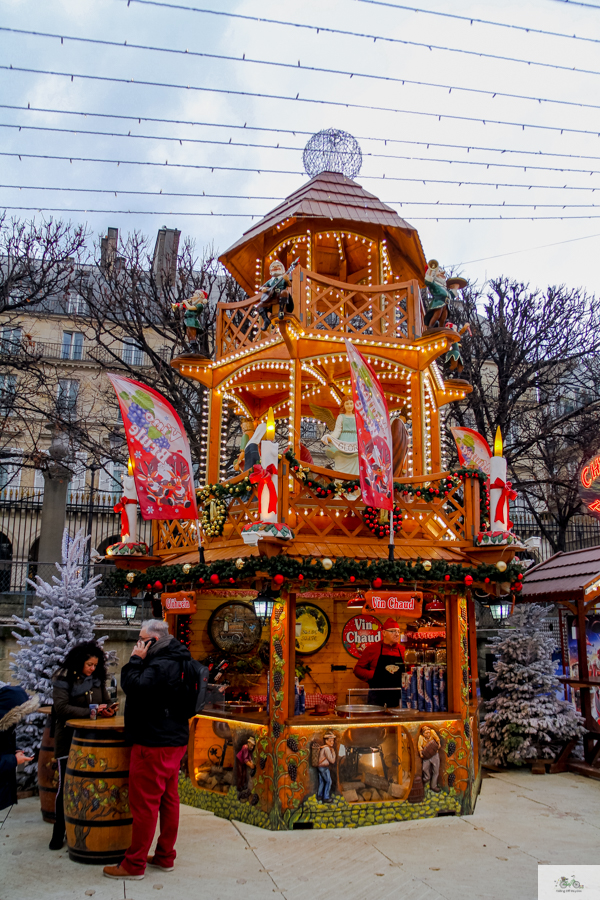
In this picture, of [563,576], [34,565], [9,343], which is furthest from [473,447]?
[9,343]

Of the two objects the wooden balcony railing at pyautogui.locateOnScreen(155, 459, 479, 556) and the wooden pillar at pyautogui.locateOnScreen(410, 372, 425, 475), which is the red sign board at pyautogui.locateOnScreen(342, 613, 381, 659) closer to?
the wooden balcony railing at pyautogui.locateOnScreen(155, 459, 479, 556)

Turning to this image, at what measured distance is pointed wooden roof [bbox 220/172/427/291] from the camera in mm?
10852

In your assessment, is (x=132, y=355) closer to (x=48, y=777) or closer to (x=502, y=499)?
(x=502, y=499)

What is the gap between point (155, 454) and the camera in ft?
28.2

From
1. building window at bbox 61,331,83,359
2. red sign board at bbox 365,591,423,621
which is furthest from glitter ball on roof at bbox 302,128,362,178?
building window at bbox 61,331,83,359

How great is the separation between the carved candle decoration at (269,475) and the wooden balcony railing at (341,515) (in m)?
0.20

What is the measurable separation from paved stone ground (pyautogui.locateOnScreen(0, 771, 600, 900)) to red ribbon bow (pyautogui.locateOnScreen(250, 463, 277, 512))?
140 inches

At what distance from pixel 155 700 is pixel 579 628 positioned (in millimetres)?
7982

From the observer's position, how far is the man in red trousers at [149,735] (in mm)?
5734

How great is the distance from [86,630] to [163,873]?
13.3 ft

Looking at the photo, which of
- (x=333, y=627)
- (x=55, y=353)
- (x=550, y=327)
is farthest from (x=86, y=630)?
(x=55, y=353)

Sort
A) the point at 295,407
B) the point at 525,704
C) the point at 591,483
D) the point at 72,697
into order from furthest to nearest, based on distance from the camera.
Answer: the point at 591,483 → the point at 525,704 → the point at 295,407 → the point at 72,697

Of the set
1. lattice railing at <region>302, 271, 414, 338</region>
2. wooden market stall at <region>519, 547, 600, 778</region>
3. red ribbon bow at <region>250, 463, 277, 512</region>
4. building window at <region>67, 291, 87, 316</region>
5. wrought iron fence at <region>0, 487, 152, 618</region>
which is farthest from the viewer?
building window at <region>67, 291, 87, 316</region>

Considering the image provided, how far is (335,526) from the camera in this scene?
8742mm
